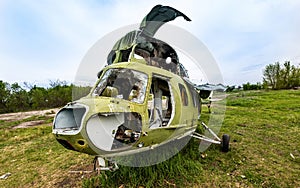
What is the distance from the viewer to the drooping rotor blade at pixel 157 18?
5.32 meters

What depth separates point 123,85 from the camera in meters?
4.27

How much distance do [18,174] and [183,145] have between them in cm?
559

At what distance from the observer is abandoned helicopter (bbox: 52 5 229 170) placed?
9.09 ft

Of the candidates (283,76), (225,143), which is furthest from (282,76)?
(225,143)

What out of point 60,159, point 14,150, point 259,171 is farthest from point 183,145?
point 14,150

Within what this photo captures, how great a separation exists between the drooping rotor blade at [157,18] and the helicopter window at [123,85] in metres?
1.88

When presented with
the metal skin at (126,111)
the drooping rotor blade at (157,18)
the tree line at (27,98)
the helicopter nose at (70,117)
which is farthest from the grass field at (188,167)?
the tree line at (27,98)

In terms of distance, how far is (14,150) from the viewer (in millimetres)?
8820

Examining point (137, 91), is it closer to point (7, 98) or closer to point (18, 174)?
point (18, 174)

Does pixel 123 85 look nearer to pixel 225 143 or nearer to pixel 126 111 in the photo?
pixel 126 111

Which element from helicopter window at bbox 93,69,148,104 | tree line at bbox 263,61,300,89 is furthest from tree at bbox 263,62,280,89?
helicopter window at bbox 93,69,148,104

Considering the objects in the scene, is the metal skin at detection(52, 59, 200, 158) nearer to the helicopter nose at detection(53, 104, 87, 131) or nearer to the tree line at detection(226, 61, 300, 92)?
the helicopter nose at detection(53, 104, 87, 131)

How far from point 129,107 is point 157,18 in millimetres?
3540

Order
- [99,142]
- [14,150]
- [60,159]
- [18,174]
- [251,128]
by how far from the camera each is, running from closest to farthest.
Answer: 1. [99,142]
2. [18,174]
3. [60,159]
4. [14,150]
5. [251,128]
